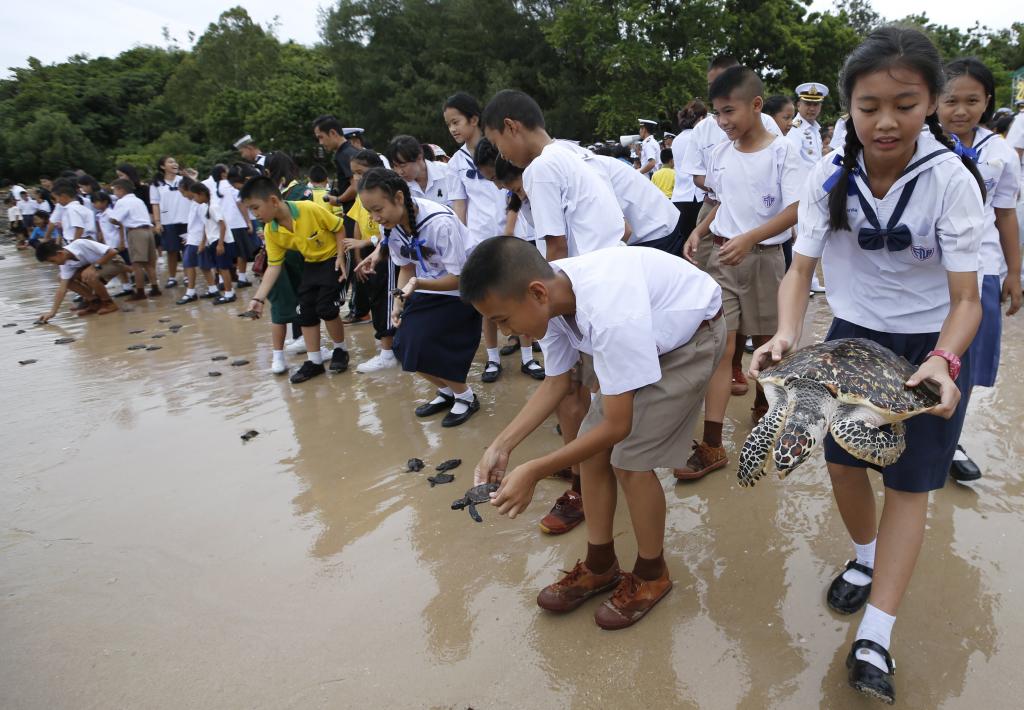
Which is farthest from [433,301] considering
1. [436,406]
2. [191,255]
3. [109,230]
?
[109,230]

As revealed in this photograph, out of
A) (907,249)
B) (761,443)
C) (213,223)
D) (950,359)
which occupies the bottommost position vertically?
(761,443)

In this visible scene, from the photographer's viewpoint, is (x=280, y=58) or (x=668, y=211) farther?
(x=280, y=58)

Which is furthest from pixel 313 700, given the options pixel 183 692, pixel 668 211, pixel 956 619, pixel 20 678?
pixel 668 211

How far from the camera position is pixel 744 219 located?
10.5ft

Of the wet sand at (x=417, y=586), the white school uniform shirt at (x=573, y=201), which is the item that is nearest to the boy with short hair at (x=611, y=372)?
the wet sand at (x=417, y=586)

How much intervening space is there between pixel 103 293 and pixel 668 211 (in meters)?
8.16

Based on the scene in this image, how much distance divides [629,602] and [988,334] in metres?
1.61

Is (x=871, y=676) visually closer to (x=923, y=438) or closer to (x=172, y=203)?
(x=923, y=438)

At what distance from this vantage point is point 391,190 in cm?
382

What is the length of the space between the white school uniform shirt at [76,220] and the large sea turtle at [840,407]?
954 centimetres

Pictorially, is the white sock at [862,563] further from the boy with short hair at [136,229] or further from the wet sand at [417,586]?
the boy with short hair at [136,229]

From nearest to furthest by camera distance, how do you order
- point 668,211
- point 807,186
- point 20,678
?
point 807,186 → point 20,678 → point 668,211

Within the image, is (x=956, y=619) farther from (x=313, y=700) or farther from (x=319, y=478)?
(x=319, y=478)

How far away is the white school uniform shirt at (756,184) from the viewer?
304 centimetres
